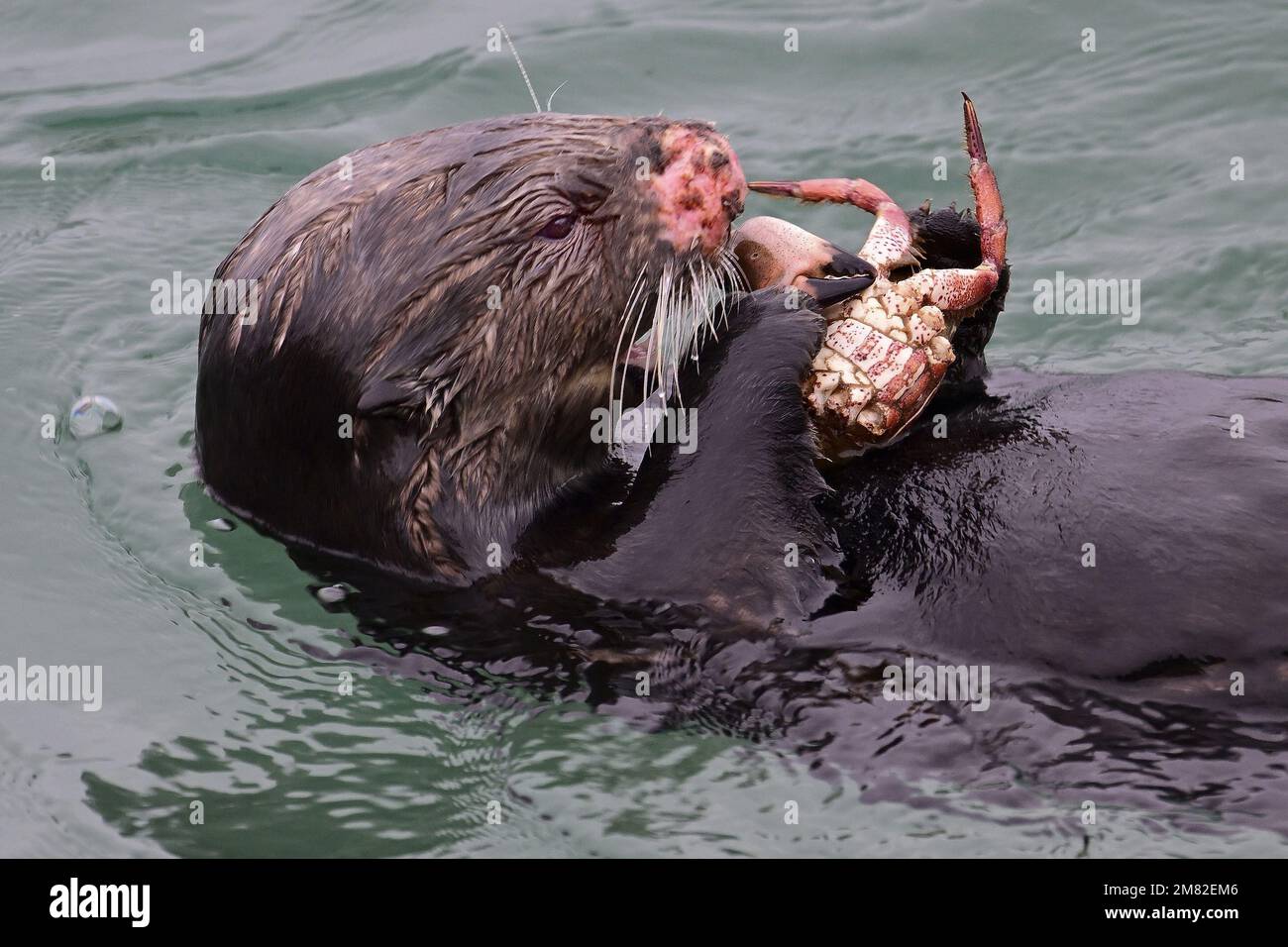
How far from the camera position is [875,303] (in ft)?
13.9

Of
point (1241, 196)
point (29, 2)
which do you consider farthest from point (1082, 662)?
point (29, 2)

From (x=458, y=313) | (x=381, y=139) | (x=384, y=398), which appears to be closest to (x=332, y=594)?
(x=384, y=398)

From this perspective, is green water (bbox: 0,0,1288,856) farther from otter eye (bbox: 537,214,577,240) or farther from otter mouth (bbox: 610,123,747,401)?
otter eye (bbox: 537,214,577,240)

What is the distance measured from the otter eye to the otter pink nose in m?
0.24

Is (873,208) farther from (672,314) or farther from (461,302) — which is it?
(461,302)

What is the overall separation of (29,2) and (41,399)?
4236 mm

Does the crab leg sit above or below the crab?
above

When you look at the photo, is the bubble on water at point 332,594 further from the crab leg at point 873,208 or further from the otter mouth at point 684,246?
the crab leg at point 873,208

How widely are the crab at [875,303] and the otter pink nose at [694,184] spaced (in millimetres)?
320

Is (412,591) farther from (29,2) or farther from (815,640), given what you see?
(29,2)

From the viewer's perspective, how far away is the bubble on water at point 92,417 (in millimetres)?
5621

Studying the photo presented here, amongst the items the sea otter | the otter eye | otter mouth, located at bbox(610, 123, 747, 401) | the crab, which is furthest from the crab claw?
the otter eye

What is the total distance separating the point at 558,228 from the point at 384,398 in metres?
0.64

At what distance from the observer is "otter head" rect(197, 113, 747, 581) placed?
396 cm
